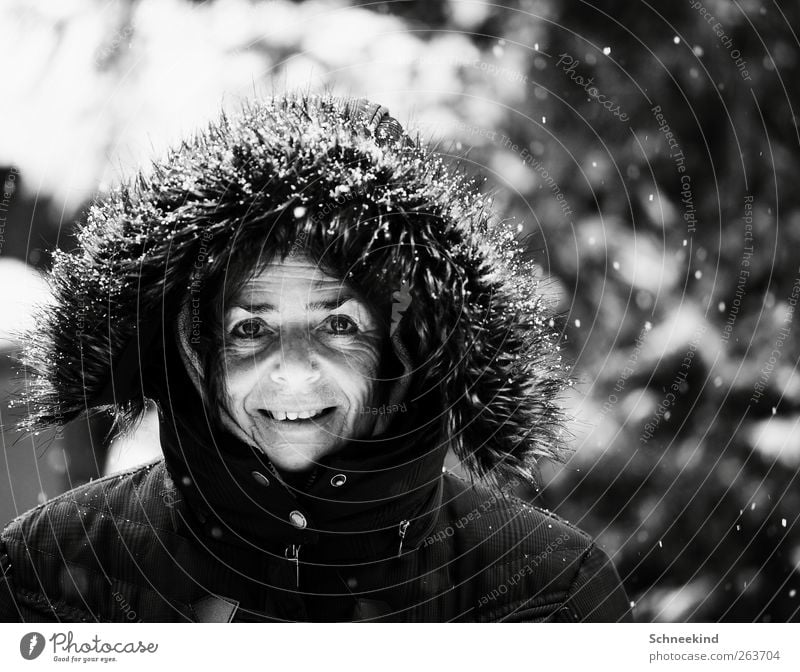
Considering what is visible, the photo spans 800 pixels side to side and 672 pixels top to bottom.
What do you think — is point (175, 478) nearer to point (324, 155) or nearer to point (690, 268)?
point (324, 155)

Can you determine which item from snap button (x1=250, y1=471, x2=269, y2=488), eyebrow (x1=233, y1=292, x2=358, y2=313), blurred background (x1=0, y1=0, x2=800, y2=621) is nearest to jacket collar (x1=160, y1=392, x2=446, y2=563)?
snap button (x1=250, y1=471, x2=269, y2=488)

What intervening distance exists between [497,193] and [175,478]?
44 cm

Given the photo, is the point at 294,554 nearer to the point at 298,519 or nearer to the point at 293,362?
the point at 298,519

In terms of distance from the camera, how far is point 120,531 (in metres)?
0.73

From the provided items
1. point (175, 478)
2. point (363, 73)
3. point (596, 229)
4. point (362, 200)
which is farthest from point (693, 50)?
point (175, 478)

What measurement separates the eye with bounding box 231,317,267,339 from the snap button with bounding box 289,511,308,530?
0.15m

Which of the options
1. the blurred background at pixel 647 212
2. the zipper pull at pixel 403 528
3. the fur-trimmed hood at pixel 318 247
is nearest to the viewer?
the fur-trimmed hood at pixel 318 247

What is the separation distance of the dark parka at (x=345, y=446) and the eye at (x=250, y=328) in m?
0.02

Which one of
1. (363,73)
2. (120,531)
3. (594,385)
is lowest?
(120,531)

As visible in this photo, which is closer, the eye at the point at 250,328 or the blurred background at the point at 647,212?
the eye at the point at 250,328

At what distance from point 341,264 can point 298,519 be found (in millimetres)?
213
